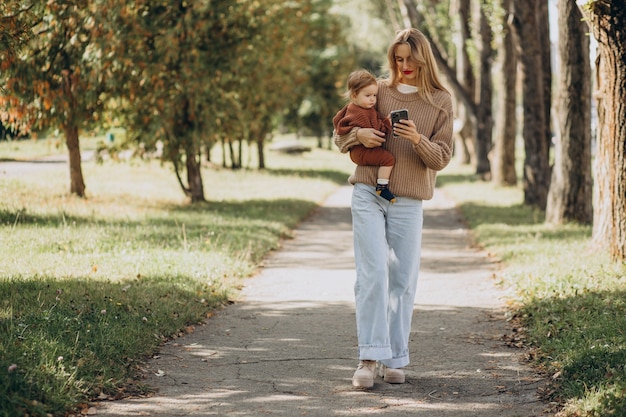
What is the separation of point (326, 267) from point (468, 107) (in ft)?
59.0

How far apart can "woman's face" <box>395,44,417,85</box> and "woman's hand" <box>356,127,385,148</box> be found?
464 mm

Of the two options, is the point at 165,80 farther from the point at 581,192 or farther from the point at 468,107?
the point at 468,107

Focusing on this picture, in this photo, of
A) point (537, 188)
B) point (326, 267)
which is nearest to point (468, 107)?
point (537, 188)

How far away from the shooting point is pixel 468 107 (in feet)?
94.6

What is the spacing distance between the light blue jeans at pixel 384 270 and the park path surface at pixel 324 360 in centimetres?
33

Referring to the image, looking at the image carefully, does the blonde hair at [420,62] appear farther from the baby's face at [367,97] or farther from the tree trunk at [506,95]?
the tree trunk at [506,95]

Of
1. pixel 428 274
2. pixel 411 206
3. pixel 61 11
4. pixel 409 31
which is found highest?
pixel 61 11

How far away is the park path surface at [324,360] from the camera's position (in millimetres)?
Result: 5598

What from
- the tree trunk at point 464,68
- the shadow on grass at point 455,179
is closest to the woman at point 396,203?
the shadow on grass at point 455,179

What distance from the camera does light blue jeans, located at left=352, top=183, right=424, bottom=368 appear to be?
588 centimetres

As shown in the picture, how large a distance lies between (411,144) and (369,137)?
1.16 feet

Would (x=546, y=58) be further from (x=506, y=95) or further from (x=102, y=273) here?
(x=102, y=273)

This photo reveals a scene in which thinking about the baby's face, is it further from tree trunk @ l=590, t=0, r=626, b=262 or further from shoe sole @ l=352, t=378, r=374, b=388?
tree trunk @ l=590, t=0, r=626, b=262

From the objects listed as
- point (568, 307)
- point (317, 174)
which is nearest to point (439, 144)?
point (568, 307)
